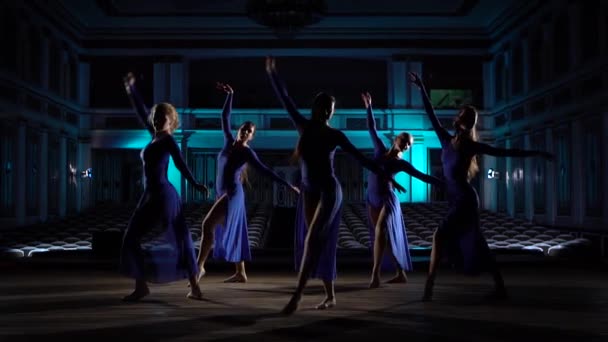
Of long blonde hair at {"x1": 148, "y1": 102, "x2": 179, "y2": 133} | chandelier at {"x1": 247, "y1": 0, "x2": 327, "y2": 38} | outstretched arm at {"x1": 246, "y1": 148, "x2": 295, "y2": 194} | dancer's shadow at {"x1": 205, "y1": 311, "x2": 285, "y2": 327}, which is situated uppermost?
chandelier at {"x1": 247, "y1": 0, "x2": 327, "y2": 38}

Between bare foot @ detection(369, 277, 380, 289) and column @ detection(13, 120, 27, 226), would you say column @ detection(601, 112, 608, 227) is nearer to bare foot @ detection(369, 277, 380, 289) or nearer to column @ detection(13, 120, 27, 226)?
bare foot @ detection(369, 277, 380, 289)

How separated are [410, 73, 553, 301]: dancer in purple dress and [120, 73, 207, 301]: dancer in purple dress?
2.00 m

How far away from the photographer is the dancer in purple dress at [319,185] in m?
5.05

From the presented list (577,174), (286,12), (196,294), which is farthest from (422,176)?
(577,174)

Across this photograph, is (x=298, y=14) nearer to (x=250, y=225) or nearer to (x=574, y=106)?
(x=250, y=225)

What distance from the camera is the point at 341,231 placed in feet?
43.9

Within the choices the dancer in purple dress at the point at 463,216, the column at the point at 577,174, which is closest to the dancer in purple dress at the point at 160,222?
the dancer in purple dress at the point at 463,216

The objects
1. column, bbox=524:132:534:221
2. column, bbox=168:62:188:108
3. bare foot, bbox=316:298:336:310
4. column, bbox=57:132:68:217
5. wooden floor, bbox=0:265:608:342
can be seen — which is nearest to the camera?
wooden floor, bbox=0:265:608:342

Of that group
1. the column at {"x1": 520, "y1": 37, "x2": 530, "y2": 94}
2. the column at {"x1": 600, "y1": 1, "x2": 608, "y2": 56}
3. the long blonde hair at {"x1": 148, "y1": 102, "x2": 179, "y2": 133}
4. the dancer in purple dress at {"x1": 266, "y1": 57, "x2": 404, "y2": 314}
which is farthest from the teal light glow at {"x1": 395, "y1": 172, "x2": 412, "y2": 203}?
the dancer in purple dress at {"x1": 266, "y1": 57, "x2": 404, "y2": 314}

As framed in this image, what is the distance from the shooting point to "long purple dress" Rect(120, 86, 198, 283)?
554 cm

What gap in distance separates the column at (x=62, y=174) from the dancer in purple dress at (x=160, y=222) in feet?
50.2

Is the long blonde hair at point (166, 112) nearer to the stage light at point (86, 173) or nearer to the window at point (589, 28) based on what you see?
the window at point (589, 28)

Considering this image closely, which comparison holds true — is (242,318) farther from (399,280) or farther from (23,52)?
(23,52)

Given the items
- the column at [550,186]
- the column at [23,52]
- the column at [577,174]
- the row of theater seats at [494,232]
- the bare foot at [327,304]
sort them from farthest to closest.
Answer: the column at [550,186] < the column at [23,52] < the column at [577,174] < the row of theater seats at [494,232] < the bare foot at [327,304]
